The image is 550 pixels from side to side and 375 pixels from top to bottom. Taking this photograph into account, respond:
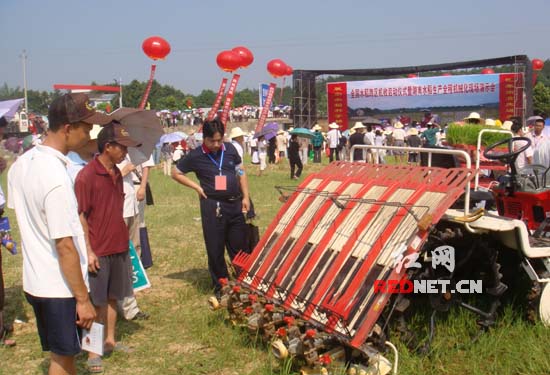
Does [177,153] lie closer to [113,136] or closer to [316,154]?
[316,154]

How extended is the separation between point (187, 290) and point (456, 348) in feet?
10.3

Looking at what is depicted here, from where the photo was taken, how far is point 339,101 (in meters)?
33.8

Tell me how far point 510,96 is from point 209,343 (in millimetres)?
28096

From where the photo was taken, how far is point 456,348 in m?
4.09

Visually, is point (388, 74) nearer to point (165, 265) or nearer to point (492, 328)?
point (165, 265)

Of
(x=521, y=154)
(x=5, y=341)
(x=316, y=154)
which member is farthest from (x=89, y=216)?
(x=316, y=154)

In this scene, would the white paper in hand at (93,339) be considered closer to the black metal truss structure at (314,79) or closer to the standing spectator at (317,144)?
the standing spectator at (317,144)

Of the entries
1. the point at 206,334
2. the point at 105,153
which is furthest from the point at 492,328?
the point at 105,153

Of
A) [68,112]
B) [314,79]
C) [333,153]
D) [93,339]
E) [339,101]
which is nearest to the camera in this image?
[68,112]

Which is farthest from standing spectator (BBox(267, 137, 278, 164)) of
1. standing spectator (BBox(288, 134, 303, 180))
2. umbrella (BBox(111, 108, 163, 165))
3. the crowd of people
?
umbrella (BBox(111, 108, 163, 165))

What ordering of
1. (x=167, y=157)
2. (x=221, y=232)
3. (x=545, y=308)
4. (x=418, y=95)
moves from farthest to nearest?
1. (x=418, y=95)
2. (x=167, y=157)
3. (x=221, y=232)
4. (x=545, y=308)

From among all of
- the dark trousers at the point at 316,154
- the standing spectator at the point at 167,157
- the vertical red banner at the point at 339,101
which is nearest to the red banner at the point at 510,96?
the vertical red banner at the point at 339,101

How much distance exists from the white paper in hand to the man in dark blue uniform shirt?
2.35 m

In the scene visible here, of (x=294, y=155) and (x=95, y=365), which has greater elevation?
(x=294, y=155)
